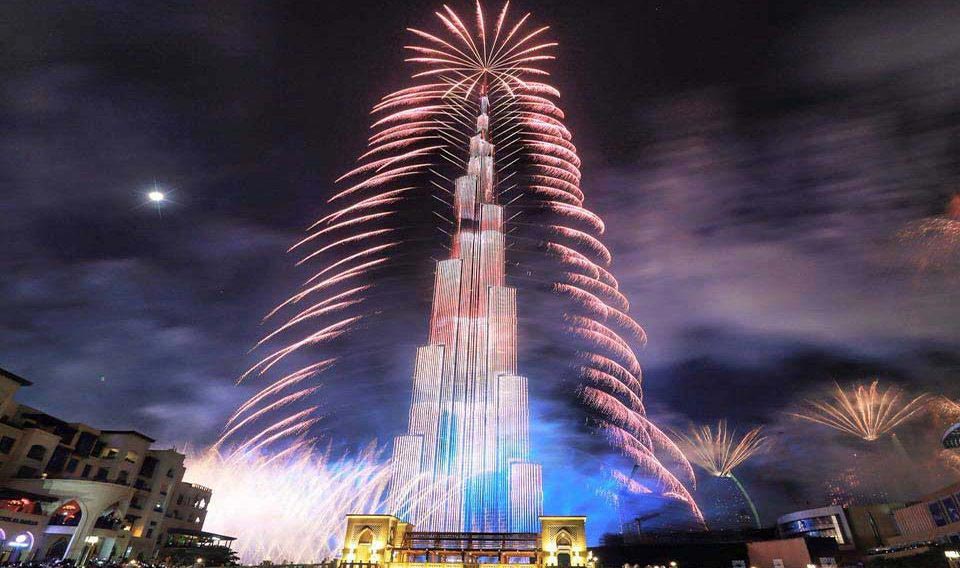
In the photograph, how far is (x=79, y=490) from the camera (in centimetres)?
5512

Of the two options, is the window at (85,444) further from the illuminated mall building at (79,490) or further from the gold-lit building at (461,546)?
the gold-lit building at (461,546)

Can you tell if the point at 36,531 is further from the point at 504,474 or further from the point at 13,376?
the point at 504,474

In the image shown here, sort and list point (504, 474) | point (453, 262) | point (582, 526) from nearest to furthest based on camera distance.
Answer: point (582, 526) → point (504, 474) → point (453, 262)

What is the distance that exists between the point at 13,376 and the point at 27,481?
37.7 feet

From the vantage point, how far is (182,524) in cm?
7550

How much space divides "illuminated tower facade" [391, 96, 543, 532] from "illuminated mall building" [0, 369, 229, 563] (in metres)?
33.1

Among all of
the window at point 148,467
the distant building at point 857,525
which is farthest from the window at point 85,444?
the distant building at point 857,525

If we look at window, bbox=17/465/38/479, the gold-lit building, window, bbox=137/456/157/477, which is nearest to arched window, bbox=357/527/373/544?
the gold-lit building

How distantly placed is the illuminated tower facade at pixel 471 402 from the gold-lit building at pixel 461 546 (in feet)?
12.6

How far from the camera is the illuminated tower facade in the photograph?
67.6 meters

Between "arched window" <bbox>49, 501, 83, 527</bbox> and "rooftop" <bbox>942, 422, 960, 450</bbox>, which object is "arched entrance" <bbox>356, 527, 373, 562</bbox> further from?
"rooftop" <bbox>942, 422, 960, 450</bbox>

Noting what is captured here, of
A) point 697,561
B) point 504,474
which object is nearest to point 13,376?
point 504,474

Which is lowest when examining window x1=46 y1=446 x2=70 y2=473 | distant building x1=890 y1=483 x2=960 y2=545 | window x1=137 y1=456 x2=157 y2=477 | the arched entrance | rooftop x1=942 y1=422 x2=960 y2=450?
the arched entrance

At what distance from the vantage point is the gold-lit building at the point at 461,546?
57.7 metres
